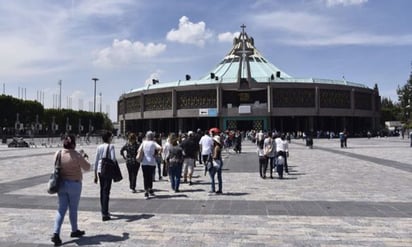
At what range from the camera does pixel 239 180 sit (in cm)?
1471

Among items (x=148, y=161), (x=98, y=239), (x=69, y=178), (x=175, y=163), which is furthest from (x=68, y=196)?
(x=175, y=163)

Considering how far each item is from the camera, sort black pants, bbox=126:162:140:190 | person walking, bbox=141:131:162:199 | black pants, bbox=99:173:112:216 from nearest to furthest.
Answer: black pants, bbox=99:173:112:216
person walking, bbox=141:131:162:199
black pants, bbox=126:162:140:190

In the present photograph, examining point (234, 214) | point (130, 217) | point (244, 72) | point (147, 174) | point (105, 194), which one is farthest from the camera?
point (244, 72)

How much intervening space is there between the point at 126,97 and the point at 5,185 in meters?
81.1

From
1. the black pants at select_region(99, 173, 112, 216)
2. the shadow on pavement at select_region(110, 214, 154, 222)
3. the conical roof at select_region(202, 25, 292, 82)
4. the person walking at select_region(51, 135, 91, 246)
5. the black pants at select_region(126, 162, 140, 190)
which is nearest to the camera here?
the person walking at select_region(51, 135, 91, 246)

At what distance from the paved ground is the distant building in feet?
202

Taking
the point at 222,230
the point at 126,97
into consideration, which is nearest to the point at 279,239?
the point at 222,230

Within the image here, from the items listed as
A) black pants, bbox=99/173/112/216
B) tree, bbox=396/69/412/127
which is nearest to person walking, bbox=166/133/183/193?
black pants, bbox=99/173/112/216

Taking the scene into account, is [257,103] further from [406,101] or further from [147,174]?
[147,174]

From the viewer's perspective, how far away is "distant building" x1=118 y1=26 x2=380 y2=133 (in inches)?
2980

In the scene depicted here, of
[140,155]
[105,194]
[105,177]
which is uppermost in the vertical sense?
[140,155]

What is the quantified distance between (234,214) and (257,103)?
223 ft

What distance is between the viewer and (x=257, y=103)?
250 ft

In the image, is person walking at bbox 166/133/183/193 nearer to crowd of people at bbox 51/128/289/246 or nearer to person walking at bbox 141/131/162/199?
crowd of people at bbox 51/128/289/246
